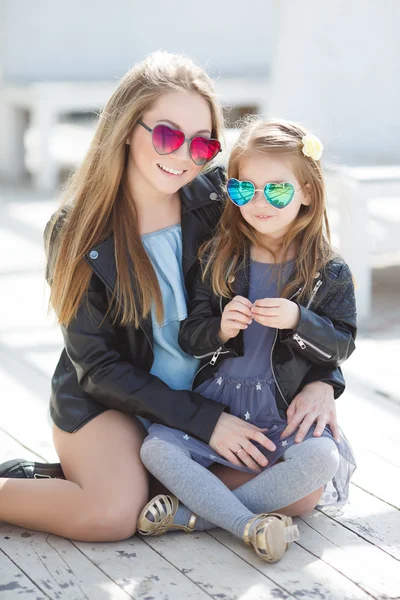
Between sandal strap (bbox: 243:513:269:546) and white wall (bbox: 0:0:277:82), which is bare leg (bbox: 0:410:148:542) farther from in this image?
white wall (bbox: 0:0:277:82)

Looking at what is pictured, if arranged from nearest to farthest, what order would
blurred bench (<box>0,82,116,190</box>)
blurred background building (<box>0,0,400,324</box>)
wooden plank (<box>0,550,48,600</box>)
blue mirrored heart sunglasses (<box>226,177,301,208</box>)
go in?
wooden plank (<box>0,550,48,600</box>), blue mirrored heart sunglasses (<box>226,177,301,208</box>), blurred background building (<box>0,0,400,324</box>), blurred bench (<box>0,82,116,190</box>)

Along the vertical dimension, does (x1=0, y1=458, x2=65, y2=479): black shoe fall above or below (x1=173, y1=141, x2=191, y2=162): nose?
below

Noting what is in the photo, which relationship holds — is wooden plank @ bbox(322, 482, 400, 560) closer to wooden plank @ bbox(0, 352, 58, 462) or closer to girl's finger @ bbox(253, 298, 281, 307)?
girl's finger @ bbox(253, 298, 281, 307)

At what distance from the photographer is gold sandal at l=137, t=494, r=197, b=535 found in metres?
2.20

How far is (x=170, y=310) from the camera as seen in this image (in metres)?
2.43

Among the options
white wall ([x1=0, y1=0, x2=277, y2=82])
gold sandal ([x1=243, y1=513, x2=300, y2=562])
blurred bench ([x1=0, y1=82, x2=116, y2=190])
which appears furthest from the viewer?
white wall ([x1=0, y1=0, x2=277, y2=82])

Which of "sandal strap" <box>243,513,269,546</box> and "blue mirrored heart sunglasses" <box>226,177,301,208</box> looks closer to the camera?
"sandal strap" <box>243,513,269,546</box>

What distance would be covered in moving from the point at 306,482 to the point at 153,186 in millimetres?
808

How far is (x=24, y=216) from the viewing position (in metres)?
5.82

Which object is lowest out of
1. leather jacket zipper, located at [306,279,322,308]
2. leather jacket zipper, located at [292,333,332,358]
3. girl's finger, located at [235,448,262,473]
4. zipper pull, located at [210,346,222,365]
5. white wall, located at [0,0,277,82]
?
girl's finger, located at [235,448,262,473]

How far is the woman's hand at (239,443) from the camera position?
2285 mm

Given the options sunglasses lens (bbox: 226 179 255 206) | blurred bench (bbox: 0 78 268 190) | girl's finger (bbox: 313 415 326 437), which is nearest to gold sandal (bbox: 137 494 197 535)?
girl's finger (bbox: 313 415 326 437)

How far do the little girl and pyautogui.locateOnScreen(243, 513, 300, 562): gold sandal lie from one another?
0.06ft

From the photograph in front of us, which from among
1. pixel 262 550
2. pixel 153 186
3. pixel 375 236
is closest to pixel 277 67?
pixel 375 236
